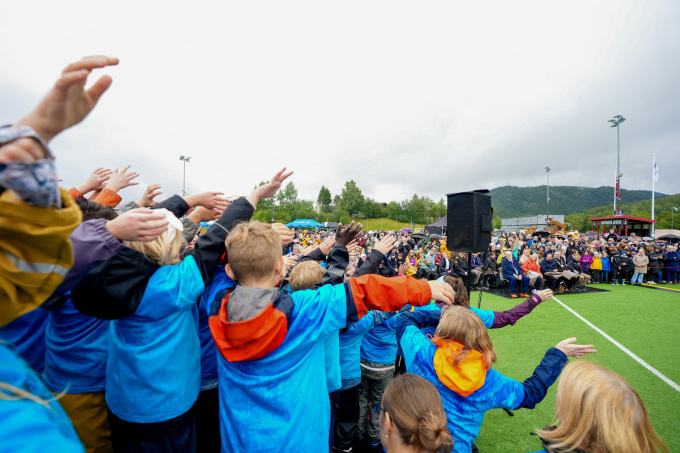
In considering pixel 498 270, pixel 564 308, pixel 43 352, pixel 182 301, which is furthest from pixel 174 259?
pixel 498 270

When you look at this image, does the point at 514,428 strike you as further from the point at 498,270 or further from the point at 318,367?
the point at 498,270

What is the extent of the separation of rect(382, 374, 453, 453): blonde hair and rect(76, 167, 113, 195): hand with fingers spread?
3.26 metres

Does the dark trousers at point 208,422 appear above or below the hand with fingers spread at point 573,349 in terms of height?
below

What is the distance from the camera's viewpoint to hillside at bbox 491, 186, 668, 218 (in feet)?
558

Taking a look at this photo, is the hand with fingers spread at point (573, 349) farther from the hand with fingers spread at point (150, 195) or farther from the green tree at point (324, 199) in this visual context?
the green tree at point (324, 199)

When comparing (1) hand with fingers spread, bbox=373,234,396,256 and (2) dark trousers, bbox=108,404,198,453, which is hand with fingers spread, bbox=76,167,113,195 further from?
(1) hand with fingers spread, bbox=373,234,396,256

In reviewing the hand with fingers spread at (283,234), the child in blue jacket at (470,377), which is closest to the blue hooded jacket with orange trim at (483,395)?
the child in blue jacket at (470,377)

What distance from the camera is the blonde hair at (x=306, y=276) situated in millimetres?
2498

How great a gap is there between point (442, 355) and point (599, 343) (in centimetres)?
630

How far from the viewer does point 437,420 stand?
1.39 meters

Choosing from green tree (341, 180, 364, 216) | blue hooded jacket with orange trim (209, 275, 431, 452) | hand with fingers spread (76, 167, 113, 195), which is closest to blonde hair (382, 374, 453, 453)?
blue hooded jacket with orange trim (209, 275, 431, 452)

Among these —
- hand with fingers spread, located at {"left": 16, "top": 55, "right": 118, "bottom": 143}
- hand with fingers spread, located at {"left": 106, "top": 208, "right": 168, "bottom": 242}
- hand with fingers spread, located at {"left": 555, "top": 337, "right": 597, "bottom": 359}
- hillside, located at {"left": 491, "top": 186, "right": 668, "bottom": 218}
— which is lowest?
hand with fingers spread, located at {"left": 555, "top": 337, "right": 597, "bottom": 359}

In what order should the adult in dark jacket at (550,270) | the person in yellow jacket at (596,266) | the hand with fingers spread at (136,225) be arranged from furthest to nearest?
the person in yellow jacket at (596,266), the adult in dark jacket at (550,270), the hand with fingers spread at (136,225)

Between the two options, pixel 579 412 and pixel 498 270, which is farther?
pixel 498 270
